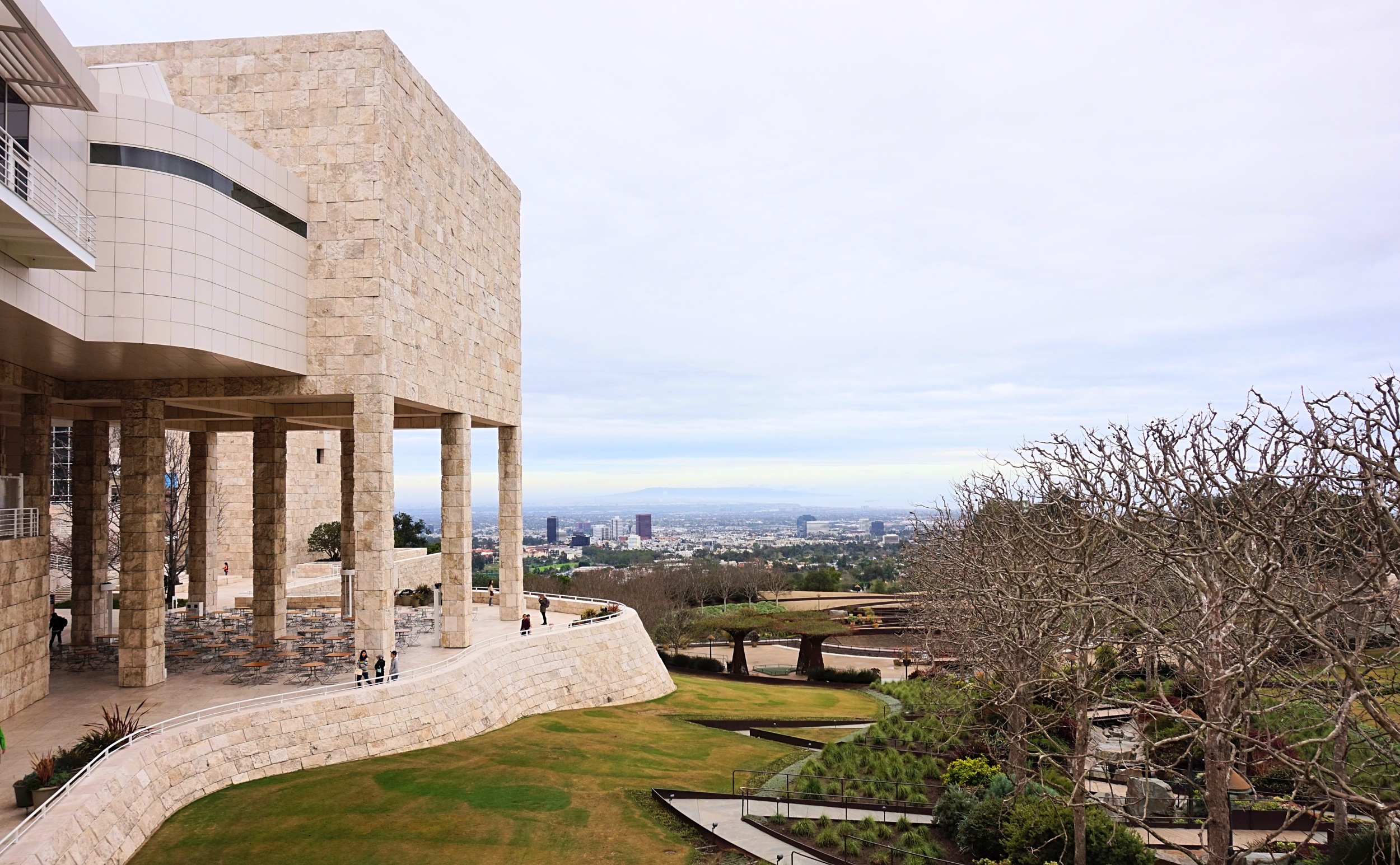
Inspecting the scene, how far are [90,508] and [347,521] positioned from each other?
11.2m

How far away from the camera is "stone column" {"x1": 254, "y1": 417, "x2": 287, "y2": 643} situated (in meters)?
31.8

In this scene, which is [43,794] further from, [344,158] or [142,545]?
[344,158]

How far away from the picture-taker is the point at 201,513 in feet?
125

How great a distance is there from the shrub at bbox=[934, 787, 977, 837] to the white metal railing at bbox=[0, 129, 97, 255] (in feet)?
70.6

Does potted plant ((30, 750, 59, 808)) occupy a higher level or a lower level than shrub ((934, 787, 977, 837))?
higher

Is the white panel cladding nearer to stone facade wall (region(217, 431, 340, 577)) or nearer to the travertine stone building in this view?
the travertine stone building

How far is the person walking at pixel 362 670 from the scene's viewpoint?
23297mm

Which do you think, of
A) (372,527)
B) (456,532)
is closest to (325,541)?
(456,532)

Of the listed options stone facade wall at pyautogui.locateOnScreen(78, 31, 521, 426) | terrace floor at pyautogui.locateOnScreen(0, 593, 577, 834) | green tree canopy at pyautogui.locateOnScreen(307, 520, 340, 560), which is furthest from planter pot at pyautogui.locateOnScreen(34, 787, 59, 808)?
green tree canopy at pyautogui.locateOnScreen(307, 520, 340, 560)

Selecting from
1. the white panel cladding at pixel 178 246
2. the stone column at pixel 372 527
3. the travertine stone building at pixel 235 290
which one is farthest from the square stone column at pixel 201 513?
the white panel cladding at pixel 178 246

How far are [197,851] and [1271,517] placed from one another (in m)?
19.0

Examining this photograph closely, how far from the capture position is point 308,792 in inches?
748

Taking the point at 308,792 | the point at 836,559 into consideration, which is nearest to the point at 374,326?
the point at 308,792

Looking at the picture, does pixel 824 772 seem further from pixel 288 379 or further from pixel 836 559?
pixel 836 559
